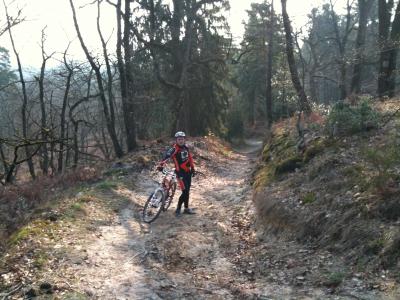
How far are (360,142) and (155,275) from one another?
6108mm

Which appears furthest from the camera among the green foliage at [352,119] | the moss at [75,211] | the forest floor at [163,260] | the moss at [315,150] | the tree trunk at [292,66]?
the tree trunk at [292,66]

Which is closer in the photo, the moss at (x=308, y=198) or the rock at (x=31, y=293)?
the rock at (x=31, y=293)

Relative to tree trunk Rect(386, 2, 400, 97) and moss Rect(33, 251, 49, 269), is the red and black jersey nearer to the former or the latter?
moss Rect(33, 251, 49, 269)

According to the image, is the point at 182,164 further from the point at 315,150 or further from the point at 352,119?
the point at 352,119

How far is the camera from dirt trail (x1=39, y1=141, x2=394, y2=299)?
6.66 metres

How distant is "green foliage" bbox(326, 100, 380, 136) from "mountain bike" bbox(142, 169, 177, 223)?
180 inches

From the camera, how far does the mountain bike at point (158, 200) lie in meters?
10.9

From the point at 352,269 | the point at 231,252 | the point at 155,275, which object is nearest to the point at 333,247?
the point at 352,269

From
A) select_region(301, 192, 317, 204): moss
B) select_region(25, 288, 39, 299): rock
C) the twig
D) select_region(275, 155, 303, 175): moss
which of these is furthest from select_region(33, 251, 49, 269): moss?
select_region(275, 155, 303, 175): moss

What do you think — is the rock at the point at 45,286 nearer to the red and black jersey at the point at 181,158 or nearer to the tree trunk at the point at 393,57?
the red and black jersey at the point at 181,158

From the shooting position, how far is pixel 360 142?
417 inches

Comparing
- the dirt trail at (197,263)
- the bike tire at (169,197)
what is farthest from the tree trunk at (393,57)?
the bike tire at (169,197)

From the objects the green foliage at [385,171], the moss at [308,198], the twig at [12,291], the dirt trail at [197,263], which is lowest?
the dirt trail at [197,263]

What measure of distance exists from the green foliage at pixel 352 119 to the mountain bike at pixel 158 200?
458 cm
